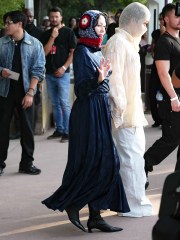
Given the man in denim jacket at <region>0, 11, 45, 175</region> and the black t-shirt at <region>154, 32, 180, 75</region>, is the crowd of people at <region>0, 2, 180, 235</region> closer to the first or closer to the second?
the black t-shirt at <region>154, 32, 180, 75</region>

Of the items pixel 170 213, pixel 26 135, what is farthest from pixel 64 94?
pixel 170 213

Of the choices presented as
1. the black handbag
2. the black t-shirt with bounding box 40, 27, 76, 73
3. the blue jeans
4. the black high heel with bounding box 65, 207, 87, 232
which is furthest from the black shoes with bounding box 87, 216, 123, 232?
the black t-shirt with bounding box 40, 27, 76, 73

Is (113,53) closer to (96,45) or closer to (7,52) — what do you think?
(96,45)

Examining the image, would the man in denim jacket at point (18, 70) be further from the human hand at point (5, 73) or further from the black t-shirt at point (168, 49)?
the black t-shirt at point (168, 49)

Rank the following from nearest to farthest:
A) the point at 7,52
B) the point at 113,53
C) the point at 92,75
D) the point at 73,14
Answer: the point at 92,75
the point at 113,53
the point at 7,52
the point at 73,14

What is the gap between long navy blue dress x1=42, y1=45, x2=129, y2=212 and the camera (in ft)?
21.4

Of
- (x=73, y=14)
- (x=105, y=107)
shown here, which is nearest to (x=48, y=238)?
(x=105, y=107)

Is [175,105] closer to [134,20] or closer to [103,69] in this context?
[134,20]

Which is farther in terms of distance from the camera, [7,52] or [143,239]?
[7,52]

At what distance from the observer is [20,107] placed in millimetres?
9070

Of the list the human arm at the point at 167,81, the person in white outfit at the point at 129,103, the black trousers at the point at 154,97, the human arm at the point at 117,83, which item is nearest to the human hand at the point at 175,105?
the human arm at the point at 167,81

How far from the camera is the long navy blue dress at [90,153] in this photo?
6535mm

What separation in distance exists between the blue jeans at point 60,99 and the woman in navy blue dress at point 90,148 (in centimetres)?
524

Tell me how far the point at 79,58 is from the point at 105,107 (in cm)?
46
